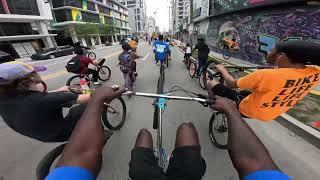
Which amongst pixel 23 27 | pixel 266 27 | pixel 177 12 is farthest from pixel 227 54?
pixel 177 12

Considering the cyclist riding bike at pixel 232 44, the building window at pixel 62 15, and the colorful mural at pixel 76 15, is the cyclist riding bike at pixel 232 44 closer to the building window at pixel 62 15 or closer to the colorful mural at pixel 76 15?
the colorful mural at pixel 76 15

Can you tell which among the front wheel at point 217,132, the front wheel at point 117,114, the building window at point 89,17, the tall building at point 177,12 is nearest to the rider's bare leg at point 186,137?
the front wheel at point 217,132

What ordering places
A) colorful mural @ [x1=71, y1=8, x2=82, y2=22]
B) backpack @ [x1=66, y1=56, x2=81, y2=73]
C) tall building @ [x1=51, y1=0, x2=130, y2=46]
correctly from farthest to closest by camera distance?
colorful mural @ [x1=71, y1=8, x2=82, y2=22], tall building @ [x1=51, y1=0, x2=130, y2=46], backpack @ [x1=66, y1=56, x2=81, y2=73]

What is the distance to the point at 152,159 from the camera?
55.7 inches

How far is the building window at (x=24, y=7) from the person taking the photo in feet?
103

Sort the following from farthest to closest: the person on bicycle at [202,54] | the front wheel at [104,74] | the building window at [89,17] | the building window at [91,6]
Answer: the building window at [91,6], the building window at [89,17], the front wheel at [104,74], the person on bicycle at [202,54]

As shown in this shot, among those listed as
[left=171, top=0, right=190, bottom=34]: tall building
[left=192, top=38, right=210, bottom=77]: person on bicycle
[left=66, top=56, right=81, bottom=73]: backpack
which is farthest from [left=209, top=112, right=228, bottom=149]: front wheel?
[left=171, top=0, right=190, bottom=34]: tall building

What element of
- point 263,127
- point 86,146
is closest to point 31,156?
point 86,146

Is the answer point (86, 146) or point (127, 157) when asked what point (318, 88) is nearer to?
point (127, 157)

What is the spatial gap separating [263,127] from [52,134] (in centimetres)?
447

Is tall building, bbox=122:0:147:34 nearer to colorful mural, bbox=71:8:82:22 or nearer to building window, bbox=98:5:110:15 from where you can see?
Result: building window, bbox=98:5:110:15

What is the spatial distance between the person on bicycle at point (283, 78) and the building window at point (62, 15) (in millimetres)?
55692

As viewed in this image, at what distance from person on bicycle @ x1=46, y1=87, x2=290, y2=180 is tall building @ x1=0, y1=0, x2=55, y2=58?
3507 centimetres

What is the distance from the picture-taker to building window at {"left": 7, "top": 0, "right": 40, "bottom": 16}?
31.5 metres
